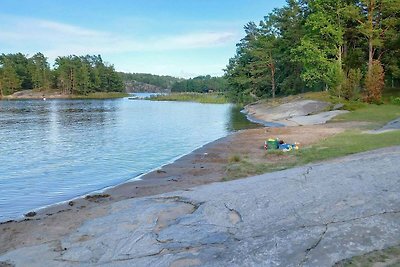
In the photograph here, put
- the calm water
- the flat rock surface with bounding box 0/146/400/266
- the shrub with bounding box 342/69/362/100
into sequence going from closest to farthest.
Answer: the flat rock surface with bounding box 0/146/400/266
the calm water
the shrub with bounding box 342/69/362/100

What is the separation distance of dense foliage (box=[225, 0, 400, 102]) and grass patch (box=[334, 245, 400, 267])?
40867mm

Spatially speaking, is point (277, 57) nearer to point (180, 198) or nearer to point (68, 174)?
point (68, 174)

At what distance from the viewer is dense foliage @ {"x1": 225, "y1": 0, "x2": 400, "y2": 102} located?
46.0 meters

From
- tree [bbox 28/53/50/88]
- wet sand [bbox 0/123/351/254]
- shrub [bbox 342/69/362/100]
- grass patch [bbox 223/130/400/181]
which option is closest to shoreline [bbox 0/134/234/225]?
wet sand [bbox 0/123/351/254]

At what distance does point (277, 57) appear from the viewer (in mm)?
73438

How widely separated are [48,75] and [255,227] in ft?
542

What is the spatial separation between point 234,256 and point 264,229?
121 centimetres

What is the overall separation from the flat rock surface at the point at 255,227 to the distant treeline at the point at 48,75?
151 meters

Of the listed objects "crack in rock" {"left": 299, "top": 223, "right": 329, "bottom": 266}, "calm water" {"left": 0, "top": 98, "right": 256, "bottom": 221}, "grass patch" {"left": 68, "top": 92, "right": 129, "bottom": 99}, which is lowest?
"calm water" {"left": 0, "top": 98, "right": 256, "bottom": 221}

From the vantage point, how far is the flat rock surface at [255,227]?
6.44 metres

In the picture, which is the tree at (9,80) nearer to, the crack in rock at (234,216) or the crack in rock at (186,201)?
the crack in rock at (186,201)

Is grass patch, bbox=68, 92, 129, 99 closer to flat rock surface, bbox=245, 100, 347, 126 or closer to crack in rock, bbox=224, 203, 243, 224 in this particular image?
flat rock surface, bbox=245, 100, 347, 126

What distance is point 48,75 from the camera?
521 ft

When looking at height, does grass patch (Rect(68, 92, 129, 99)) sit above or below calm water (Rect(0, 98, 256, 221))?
above
